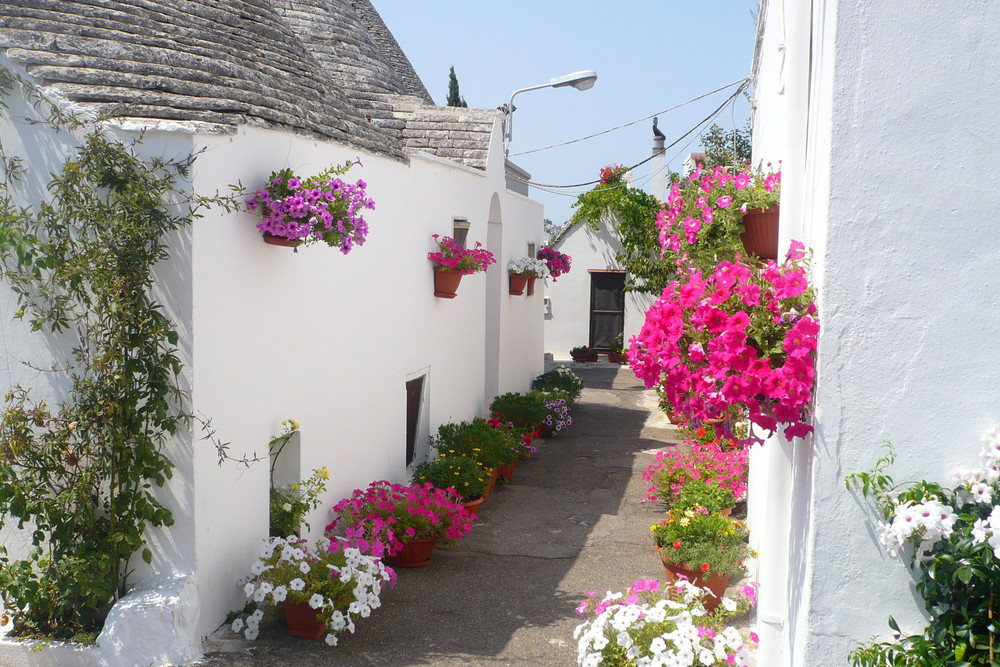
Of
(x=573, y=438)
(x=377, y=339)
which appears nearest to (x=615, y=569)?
(x=377, y=339)

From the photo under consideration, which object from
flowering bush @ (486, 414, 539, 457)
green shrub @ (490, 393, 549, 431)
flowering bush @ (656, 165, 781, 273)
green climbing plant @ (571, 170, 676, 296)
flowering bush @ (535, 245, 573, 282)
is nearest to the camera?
flowering bush @ (656, 165, 781, 273)

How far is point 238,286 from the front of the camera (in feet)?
17.5

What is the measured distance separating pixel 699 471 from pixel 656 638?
3.78 meters

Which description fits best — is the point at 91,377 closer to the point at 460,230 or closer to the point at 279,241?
the point at 279,241

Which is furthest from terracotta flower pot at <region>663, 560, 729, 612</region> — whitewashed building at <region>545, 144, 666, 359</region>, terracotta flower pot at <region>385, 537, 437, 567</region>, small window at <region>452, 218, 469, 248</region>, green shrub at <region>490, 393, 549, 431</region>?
whitewashed building at <region>545, 144, 666, 359</region>

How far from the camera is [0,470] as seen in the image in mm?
4664

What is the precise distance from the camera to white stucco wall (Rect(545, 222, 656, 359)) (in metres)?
21.3

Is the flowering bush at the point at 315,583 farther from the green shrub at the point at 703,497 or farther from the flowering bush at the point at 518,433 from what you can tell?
the flowering bush at the point at 518,433

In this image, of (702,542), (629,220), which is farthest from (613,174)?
(702,542)

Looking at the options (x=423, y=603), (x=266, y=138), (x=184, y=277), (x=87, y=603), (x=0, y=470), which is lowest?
(x=423, y=603)

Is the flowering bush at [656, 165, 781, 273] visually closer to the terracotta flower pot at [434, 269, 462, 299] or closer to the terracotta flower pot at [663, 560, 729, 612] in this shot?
the terracotta flower pot at [663, 560, 729, 612]

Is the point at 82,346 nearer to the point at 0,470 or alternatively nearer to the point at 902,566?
the point at 0,470

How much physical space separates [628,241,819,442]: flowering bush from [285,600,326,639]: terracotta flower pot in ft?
10.1

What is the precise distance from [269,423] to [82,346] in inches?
53.0
